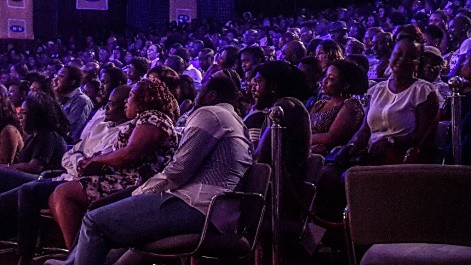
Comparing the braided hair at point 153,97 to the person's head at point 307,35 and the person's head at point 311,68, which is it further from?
the person's head at point 307,35

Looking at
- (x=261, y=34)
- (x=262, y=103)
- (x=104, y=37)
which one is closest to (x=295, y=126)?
(x=262, y=103)

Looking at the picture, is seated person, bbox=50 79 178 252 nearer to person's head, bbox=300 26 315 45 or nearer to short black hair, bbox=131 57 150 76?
short black hair, bbox=131 57 150 76

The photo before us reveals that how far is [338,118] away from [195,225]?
201cm

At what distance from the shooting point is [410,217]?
2600 millimetres

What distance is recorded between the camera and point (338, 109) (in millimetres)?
5348

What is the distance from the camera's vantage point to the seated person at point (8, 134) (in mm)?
5922

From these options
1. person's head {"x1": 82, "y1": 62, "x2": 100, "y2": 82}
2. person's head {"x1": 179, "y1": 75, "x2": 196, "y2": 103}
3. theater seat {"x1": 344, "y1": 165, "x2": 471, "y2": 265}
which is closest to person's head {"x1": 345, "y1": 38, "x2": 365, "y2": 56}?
person's head {"x1": 179, "y1": 75, "x2": 196, "y2": 103}

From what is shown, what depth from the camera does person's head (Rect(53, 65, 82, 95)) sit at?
7.55 metres

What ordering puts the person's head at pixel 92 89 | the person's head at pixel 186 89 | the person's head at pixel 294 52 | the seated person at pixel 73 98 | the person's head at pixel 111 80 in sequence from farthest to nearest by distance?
the person's head at pixel 92 89 → the person's head at pixel 294 52 → the seated person at pixel 73 98 → the person's head at pixel 186 89 → the person's head at pixel 111 80

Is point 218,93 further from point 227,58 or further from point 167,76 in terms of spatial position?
point 227,58

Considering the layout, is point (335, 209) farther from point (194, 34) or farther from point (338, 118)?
point (194, 34)

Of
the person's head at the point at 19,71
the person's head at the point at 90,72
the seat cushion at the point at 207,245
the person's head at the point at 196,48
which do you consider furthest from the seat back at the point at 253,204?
the person's head at the point at 19,71

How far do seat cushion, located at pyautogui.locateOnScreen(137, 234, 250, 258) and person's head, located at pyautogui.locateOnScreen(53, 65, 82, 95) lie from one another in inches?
171

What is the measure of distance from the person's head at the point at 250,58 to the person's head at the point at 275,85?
99.3 inches
